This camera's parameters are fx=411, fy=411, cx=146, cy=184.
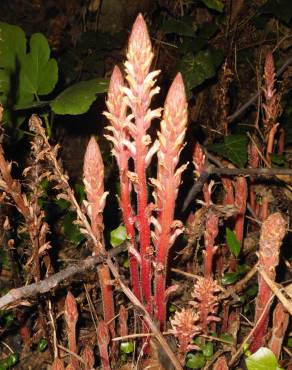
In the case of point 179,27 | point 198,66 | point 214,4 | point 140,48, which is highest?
point 214,4

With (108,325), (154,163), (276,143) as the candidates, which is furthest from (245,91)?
(108,325)

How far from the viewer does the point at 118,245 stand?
1693mm

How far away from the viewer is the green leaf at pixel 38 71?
226 centimetres

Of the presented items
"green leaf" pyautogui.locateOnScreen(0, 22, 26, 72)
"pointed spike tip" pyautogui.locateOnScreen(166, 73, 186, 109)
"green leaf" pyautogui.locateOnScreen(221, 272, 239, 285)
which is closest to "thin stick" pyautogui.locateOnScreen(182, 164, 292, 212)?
"green leaf" pyautogui.locateOnScreen(221, 272, 239, 285)

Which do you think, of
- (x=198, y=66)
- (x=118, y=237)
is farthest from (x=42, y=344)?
(x=198, y=66)

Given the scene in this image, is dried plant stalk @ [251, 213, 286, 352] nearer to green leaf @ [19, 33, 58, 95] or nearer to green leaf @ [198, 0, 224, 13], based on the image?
green leaf @ [19, 33, 58, 95]

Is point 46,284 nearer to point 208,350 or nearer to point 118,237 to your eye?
point 118,237

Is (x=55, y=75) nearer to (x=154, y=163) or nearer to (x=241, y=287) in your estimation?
(x=154, y=163)

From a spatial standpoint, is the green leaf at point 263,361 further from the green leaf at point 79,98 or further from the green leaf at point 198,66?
the green leaf at point 198,66

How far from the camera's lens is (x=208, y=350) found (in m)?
1.70

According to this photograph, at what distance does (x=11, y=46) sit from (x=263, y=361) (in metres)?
1.94

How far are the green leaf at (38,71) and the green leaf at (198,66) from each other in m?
1.09

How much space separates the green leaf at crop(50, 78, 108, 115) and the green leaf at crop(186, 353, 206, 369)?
3.70ft

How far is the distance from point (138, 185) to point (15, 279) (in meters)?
0.79
